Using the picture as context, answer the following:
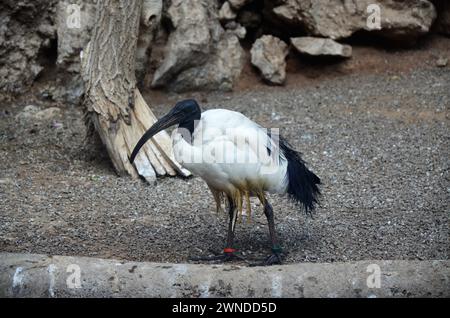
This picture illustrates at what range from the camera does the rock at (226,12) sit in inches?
423

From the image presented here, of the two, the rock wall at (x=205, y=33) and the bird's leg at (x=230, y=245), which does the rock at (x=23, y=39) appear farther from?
the bird's leg at (x=230, y=245)

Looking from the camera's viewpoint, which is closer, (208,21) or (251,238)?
(251,238)

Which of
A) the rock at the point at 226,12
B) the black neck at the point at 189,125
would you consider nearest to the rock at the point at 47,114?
the rock at the point at 226,12

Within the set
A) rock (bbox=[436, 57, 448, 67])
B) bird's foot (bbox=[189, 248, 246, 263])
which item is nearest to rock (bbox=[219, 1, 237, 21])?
rock (bbox=[436, 57, 448, 67])

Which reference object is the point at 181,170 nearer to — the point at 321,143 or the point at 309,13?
the point at 321,143

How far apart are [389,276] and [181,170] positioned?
3486 mm

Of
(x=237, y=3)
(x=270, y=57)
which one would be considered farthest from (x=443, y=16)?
(x=237, y=3)

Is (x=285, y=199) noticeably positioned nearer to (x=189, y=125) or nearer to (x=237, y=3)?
(x=189, y=125)

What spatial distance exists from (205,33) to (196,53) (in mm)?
292

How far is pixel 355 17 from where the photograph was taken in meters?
10.6

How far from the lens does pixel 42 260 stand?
183 inches

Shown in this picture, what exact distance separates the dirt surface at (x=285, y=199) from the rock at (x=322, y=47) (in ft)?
1.16

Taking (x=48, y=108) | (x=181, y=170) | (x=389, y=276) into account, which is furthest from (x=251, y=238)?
(x=48, y=108)
